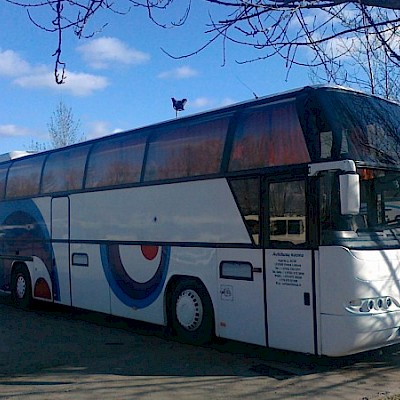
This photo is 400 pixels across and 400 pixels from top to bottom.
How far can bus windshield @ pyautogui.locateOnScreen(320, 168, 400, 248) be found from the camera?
751cm

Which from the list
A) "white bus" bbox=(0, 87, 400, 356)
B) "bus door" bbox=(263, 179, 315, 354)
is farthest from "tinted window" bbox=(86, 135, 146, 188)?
"bus door" bbox=(263, 179, 315, 354)

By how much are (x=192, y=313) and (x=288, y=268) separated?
2.19 meters

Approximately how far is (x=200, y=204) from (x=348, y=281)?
2855 mm

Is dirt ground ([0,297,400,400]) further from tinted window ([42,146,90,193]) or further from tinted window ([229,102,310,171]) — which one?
tinted window ([42,146,90,193])

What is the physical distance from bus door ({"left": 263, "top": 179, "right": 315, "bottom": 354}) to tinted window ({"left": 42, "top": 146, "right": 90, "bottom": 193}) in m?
5.25

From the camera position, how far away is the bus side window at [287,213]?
7879mm

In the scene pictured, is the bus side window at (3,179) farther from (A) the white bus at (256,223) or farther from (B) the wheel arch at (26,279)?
(A) the white bus at (256,223)

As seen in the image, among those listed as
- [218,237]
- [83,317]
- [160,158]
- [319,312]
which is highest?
[160,158]

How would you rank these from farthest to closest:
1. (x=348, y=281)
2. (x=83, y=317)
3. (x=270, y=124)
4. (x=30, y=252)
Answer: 1. (x=30, y=252)
2. (x=83, y=317)
3. (x=270, y=124)
4. (x=348, y=281)

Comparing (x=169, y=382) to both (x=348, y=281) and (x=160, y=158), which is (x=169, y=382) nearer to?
(x=348, y=281)

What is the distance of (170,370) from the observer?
8.20m

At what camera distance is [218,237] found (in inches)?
357

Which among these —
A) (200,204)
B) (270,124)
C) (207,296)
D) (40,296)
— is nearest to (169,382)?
(207,296)

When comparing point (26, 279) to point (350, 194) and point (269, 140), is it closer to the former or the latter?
point (269, 140)
